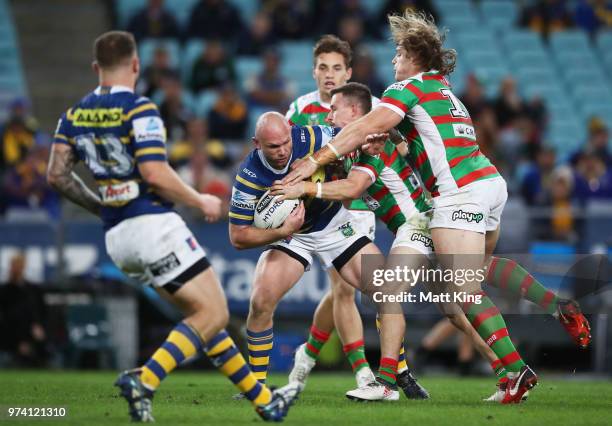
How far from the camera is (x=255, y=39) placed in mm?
19172

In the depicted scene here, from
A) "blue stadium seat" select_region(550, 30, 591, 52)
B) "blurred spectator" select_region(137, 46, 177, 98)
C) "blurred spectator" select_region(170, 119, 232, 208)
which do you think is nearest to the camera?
"blurred spectator" select_region(170, 119, 232, 208)

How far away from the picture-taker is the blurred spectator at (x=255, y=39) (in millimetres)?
19062

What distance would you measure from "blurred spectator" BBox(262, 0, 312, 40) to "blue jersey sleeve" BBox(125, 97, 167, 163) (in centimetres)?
1314

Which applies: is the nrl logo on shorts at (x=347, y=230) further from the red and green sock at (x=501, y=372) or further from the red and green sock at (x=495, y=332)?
the red and green sock at (x=501, y=372)

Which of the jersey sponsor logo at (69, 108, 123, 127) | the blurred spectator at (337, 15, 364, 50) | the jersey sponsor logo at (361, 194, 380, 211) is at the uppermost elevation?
the blurred spectator at (337, 15, 364, 50)

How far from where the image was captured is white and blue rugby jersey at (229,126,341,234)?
805 cm

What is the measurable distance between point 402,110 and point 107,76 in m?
2.24

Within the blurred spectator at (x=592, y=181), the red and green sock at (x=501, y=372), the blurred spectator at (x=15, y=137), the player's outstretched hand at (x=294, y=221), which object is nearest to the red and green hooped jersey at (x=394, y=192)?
the player's outstretched hand at (x=294, y=221)

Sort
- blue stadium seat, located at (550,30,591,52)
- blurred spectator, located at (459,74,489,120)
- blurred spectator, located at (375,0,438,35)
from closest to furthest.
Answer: blurred spectator, located at (459,74,489,120)
blurred spectator, located at (375,0,438,35)
blue stadium seat, located at (550,30,591,52)

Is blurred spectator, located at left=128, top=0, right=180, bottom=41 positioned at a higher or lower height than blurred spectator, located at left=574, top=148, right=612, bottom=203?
higher

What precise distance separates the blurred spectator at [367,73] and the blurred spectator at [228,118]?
182cm

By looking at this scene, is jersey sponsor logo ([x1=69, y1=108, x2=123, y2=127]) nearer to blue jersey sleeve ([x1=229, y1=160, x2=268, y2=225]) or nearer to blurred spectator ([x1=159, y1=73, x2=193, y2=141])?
blue jersey sleeve ([x1=229, y1=160, x2=268, y2=225])

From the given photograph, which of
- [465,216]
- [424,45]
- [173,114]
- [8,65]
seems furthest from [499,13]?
[465,216]

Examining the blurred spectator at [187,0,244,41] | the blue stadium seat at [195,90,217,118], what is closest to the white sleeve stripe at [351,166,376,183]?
the blue stadium seat at [195,90,217,118]
